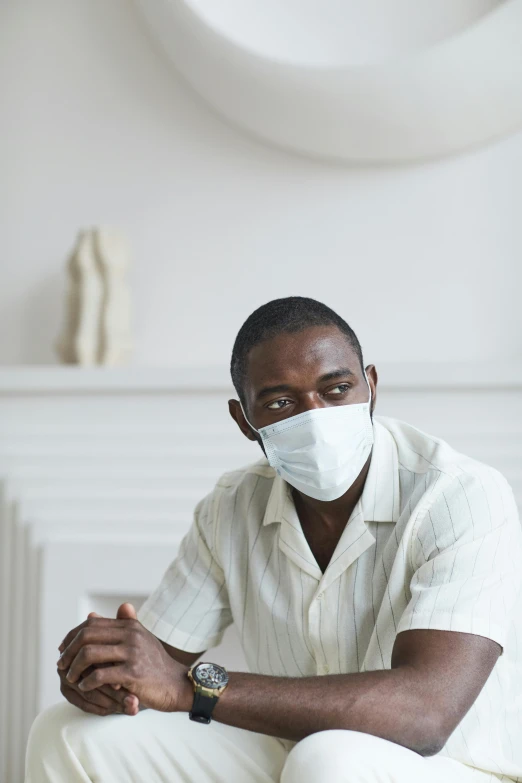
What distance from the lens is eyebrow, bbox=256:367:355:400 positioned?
1328mm

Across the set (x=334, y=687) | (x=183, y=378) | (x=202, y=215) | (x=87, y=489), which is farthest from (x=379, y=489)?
(x=202, y=215)

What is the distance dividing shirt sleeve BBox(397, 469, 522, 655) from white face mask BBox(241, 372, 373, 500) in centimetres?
14

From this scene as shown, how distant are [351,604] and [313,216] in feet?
3.93

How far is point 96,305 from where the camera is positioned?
2.20m

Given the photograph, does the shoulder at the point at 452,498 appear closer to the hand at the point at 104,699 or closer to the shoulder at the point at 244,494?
the shoulder at the point at 244,494

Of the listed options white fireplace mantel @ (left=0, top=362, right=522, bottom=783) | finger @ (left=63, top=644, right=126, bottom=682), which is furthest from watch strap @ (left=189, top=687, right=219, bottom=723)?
white fireplace mantel @ (left=0, top=362, right=522, bottom=783)

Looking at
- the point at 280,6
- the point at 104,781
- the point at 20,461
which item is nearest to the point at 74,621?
the point at 20,461

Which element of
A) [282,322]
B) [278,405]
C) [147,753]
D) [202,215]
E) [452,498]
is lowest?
[147,753]

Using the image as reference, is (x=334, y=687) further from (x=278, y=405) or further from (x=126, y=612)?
(x=278, y=405)

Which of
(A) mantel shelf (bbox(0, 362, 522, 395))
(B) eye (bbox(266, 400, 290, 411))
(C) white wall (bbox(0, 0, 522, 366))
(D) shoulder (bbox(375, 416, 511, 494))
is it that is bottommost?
(D) shoulder (bbox(375, 416, 511, 494))

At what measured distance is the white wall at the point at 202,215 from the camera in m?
2.17

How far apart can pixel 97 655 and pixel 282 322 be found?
55 cm

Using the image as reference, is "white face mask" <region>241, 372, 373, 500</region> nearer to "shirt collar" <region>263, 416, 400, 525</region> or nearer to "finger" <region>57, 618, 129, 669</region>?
"shirt collar" <region>263, 416, 400, 525</region>

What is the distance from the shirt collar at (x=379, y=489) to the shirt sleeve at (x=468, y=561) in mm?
76
